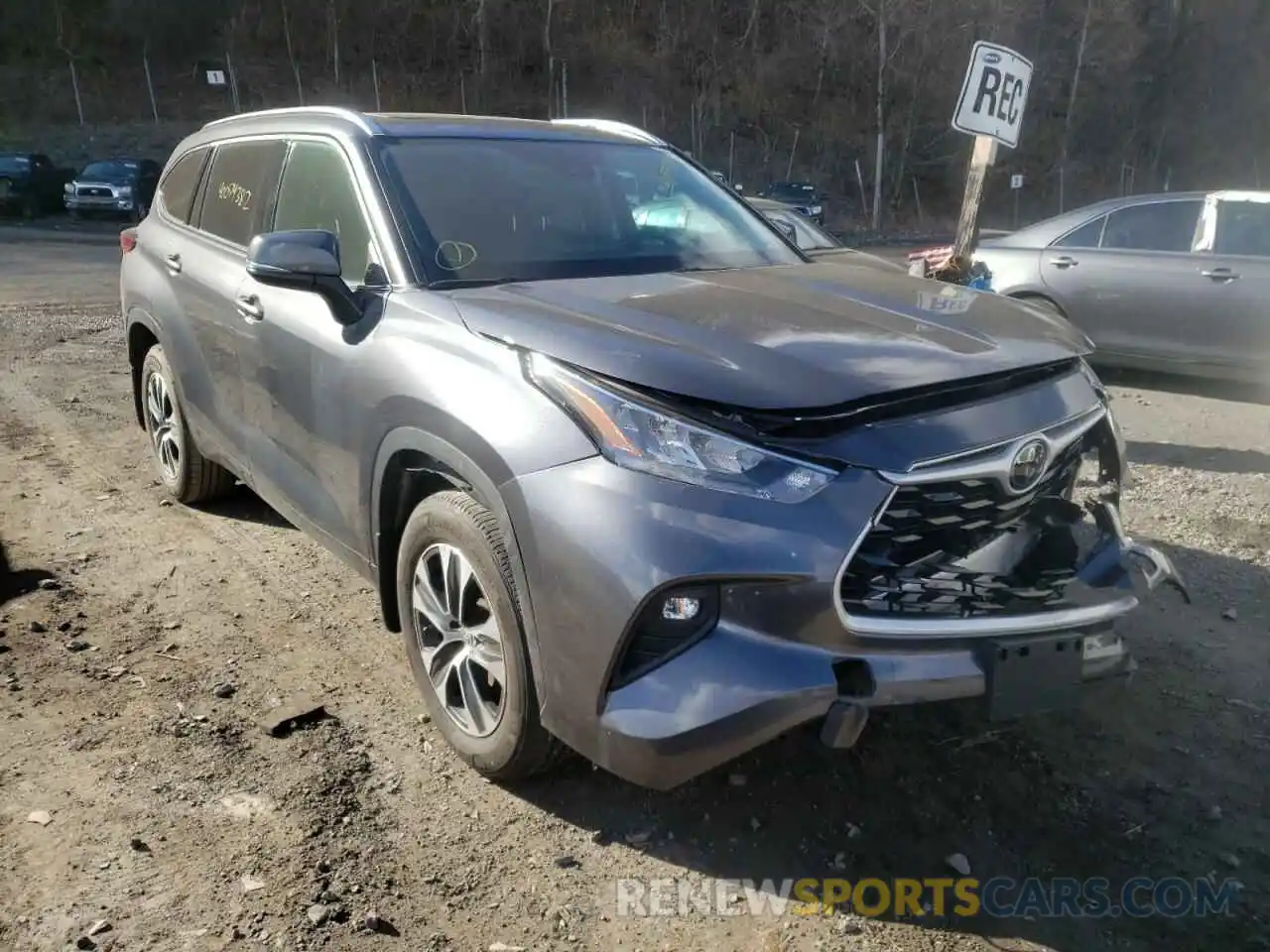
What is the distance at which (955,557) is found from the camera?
2535 millimetres

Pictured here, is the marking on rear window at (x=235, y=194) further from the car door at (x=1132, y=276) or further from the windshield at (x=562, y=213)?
the car door at (x=1132, y=276)

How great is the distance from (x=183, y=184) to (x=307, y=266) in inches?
101

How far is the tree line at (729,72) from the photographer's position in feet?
135

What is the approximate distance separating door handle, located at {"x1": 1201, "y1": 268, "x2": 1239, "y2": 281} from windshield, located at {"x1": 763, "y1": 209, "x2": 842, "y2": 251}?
9.62ft

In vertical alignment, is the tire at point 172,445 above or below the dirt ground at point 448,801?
above

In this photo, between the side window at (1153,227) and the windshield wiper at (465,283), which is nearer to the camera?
the windshield wiper at (465,283)

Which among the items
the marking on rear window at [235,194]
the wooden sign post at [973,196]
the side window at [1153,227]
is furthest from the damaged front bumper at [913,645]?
the side window at [1153,227]

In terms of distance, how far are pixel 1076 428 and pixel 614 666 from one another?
1.46 m

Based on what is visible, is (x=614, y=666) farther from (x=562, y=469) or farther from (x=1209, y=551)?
(x=1209, y=551)

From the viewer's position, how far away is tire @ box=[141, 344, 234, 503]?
16.4 ft

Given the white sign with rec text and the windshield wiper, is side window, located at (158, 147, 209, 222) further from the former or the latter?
the white sign with rec text

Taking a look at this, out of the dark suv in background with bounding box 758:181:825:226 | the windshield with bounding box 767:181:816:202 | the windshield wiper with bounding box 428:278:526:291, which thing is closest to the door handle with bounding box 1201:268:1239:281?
the windshield wiper with bounding box 428:278:526:291

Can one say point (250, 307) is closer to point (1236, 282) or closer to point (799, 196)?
point (1236, 282)

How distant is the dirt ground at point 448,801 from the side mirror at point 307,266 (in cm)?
135
